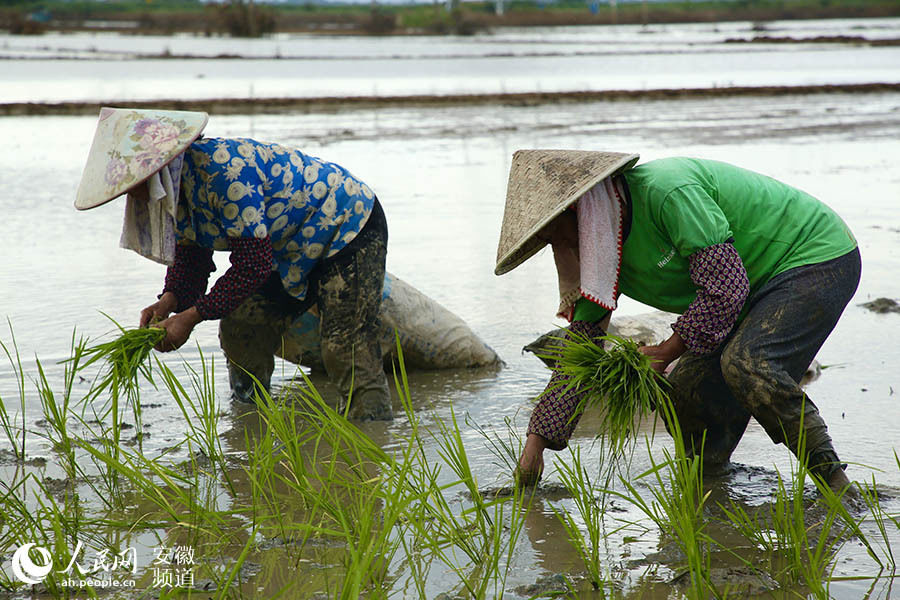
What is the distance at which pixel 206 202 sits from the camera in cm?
355

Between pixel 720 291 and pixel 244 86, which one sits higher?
pixel 720 291

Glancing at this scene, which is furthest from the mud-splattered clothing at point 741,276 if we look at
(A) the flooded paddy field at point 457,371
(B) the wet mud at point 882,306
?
(B) the wet mud at point 882,306

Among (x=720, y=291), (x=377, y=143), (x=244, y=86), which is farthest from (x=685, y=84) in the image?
(x=720, y=291)

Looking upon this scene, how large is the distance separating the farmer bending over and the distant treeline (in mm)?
36827

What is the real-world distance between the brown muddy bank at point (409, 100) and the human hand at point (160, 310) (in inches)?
428

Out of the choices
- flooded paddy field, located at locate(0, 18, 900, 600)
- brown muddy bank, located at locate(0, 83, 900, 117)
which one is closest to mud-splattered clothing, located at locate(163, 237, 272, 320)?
flooded paddy field, located at locate(0, 18, 900, 600)

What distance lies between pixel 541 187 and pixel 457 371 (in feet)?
6.72

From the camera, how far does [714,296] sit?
2.80 m

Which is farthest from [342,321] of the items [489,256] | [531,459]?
[489,256]

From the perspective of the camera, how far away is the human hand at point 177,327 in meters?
3.53

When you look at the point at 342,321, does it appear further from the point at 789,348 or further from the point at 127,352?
the point at 789,348

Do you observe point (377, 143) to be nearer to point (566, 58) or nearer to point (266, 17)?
point (566, 58)

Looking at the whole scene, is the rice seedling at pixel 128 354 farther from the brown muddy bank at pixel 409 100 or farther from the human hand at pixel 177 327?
the brown muddy bank at pixel 409 100

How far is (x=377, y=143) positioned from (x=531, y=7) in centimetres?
7181
